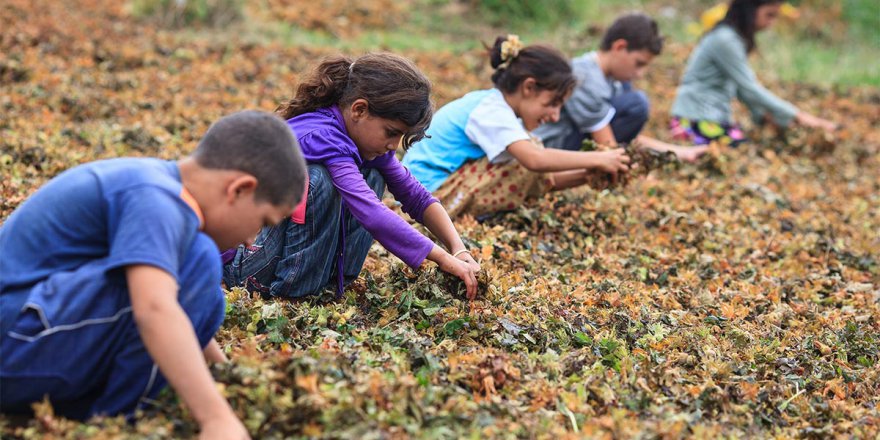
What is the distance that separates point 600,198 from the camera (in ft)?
19.2

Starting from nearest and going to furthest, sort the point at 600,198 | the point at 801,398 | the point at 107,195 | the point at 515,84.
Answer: the point at 107,195
the point at 801,398
the point at 515,84
the point at 600,198

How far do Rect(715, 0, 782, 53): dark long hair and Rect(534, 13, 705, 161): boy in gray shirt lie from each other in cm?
186

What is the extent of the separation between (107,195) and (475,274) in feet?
5.74

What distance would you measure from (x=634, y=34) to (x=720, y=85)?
2183mm

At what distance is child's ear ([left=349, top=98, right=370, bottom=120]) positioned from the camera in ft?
11.8

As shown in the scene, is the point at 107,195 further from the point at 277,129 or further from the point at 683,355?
the point at 683,355

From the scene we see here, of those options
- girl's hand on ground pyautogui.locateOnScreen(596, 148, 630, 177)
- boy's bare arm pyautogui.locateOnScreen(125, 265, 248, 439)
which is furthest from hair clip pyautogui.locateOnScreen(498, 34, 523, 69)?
boy's bare arm pyautogui.locateOnScreen(125, 265, 248, 439)

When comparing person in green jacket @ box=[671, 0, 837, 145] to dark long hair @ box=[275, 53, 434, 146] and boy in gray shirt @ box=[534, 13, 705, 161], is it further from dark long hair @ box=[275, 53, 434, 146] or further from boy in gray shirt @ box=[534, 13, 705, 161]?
dark long hair @ box=[275, 53, 434, 146]

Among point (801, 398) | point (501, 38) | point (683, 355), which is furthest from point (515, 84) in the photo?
point (801, 398)

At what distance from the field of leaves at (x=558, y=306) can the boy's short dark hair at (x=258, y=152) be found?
54 cm

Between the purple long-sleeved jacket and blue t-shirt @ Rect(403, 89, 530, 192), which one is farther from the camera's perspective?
blue t-shirt @ Rect(403, 89, 530, 192)

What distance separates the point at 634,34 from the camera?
6434 millimetres

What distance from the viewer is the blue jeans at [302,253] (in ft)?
12.0

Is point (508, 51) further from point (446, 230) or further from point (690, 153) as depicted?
point (690, 153)
